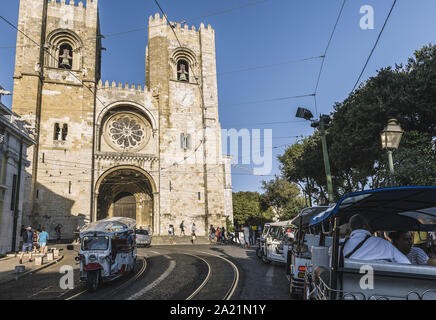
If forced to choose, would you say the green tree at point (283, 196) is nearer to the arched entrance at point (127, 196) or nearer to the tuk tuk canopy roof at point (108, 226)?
the arched entrance at point (127, 196)

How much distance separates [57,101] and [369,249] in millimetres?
26822

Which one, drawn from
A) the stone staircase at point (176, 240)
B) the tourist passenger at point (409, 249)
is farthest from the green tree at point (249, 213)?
the tourist passenger at point (409, 249)

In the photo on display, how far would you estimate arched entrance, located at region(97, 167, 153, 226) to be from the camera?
26938 mm

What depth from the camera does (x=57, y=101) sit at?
25234mm

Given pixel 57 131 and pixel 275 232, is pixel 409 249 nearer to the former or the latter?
pixel 275 232

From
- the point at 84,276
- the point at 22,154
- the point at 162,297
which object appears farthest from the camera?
Answer: the point at 22,154

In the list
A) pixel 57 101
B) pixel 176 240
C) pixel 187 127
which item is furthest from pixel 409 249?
pixel 57 101

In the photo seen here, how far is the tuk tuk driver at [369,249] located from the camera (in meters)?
3.15

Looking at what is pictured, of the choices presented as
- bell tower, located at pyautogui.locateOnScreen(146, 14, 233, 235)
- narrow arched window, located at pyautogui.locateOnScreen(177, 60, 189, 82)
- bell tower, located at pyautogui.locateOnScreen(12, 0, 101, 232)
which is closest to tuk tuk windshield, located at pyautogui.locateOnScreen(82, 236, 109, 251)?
bell tower, located at pyautogui.locateOnScreen(12, 0, 101, 232)

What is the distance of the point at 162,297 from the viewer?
677cm

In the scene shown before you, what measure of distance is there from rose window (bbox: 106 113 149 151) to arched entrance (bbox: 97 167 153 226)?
263 cm

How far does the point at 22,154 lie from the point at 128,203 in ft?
41.9
